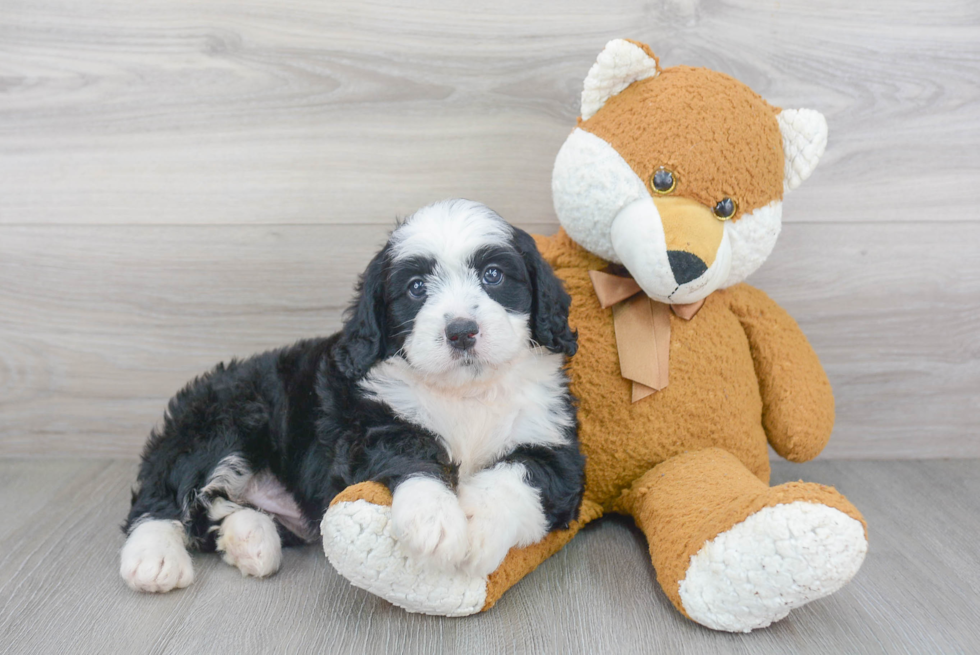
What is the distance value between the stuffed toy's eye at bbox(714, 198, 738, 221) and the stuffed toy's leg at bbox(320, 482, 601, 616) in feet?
2.89

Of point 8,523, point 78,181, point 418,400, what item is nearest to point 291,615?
point 418,400

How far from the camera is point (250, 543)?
168 cm

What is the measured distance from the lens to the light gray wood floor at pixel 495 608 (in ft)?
4.60

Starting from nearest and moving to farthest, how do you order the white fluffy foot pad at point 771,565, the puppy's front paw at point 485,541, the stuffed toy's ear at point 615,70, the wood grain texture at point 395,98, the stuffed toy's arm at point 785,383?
the white fluffy foot pad at point 771,565 < the puppy's front paw at point 485,541 < the stuffed toy's ear at point 615,70 < the stuffed toy's arm at point 785,383 < the wood grain texture at point 395,98

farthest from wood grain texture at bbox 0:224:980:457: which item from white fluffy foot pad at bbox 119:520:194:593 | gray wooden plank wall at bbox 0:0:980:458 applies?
white fluffy foot pad at bbox 119:520:194:593

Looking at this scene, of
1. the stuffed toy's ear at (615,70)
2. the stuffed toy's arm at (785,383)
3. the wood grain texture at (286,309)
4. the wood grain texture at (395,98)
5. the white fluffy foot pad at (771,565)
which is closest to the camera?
the white fluffy foot pad at (771,565)

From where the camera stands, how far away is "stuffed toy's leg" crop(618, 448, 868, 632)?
1.26 metres

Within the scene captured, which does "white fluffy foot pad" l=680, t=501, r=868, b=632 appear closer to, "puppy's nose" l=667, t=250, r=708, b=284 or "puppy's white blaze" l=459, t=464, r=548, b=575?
"puppy's white blaze" l=459, t=464, r=548, b=575

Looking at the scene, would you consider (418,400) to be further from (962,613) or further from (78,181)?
(78,181)

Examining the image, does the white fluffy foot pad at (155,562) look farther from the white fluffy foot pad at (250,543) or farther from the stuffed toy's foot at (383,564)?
the stuffed toy's foot at (383,564)

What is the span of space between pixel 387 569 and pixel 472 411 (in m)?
0.39

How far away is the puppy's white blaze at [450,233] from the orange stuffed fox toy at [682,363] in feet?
0.79

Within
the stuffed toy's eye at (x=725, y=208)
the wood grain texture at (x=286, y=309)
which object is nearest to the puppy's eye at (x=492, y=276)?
the stuffed toy's eye at (x=725, y=208)

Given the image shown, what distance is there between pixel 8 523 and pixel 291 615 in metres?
1.01
